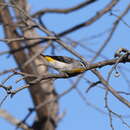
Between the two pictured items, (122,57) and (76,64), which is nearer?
(122,57)

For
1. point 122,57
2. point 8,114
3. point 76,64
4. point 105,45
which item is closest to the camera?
Result: point 122,57

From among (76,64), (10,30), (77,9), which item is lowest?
(76,64)

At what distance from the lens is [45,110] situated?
727 cm

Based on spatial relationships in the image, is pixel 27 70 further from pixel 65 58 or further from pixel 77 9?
pixel 65 58

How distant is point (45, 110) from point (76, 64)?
4022 mm

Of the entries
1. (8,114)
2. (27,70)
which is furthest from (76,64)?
(8,114)

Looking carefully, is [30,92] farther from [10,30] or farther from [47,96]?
[10,30]

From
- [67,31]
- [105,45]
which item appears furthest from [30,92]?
[105,45]

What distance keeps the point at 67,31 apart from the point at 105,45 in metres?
2.48

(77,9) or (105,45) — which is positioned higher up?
(77,9)

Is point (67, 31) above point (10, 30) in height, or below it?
below

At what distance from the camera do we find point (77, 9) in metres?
6.26

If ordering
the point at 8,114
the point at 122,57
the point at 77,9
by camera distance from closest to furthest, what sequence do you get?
the point at 122,57 → the point at 77,9 → the point at 8,114

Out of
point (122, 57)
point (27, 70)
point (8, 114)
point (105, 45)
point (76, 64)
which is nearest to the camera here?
point (122, 57)
